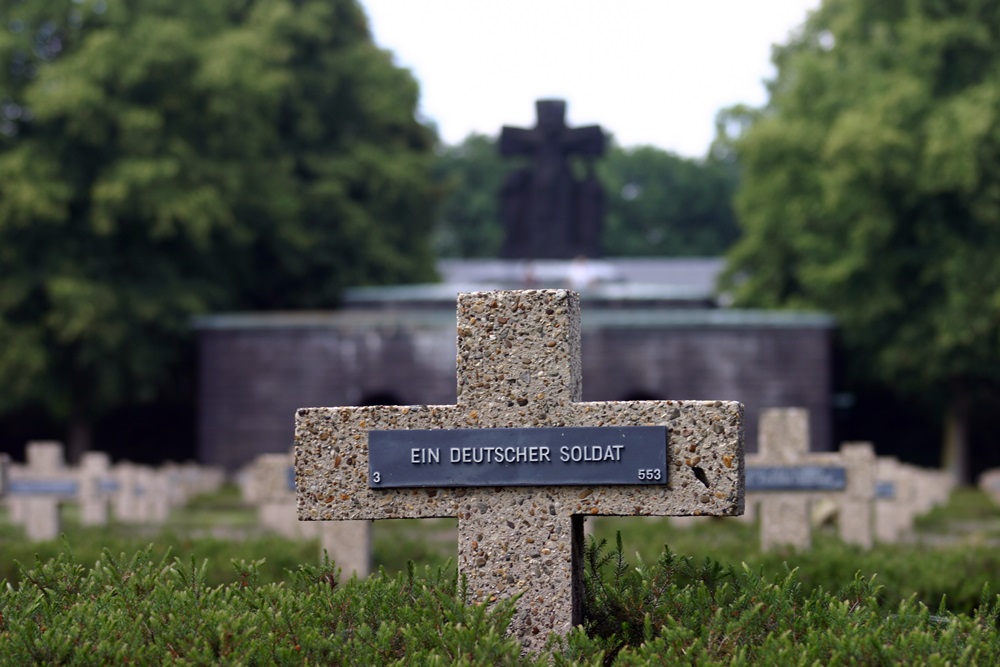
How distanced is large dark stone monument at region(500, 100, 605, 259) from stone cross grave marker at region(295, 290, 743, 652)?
23.8 meters

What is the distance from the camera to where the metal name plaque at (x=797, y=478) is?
42.2ft

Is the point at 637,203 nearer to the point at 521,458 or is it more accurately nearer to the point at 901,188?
the point at 901,188

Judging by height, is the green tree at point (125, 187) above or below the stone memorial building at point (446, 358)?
above

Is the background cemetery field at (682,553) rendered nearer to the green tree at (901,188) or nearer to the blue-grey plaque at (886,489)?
the blue-grey plaque at (886,489)

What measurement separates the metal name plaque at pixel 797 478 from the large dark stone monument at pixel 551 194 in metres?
17.1

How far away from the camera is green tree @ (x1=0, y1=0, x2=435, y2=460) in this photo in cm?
3119

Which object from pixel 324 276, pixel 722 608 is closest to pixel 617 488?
pixel 722 608

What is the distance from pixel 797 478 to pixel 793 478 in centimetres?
3

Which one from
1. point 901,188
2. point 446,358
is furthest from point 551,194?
point 901,188

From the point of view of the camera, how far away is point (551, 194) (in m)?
29.9

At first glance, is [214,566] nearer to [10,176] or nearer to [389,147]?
[10,176]

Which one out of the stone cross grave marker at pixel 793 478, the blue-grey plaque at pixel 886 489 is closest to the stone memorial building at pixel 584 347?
the blue-grey plaque at pixel 886 489

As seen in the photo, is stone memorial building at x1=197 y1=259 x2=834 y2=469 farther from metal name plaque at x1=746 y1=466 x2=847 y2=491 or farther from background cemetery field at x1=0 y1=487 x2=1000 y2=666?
background cemetery field at x1=0 y1=487 x2=1000 y2=666

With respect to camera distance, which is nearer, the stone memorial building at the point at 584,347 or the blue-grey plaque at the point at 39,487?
the blue-grey plaque at the point at 39,487
